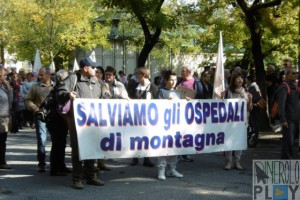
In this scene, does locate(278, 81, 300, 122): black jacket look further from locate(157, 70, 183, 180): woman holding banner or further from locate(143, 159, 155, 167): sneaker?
locate(143, 159, 155, 167): sneaker

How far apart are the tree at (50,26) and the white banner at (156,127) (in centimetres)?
2574

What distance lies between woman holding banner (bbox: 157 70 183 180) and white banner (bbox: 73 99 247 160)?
13cm

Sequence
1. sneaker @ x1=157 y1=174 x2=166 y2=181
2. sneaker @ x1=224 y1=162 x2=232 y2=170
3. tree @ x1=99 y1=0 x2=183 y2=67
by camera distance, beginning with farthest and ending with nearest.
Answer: tree @ x1=99 y1=0 x2=183 y2=67
sneaker @ x1=224 y1=162 x2=232 y2=170
sneaker @ x1=157 y1=174 x2=166 y2=181

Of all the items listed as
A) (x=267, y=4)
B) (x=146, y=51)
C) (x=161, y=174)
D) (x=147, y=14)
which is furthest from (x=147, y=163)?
(x=146, y=51)

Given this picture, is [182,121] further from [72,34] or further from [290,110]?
[72,34]

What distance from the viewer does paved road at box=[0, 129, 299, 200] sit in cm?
738

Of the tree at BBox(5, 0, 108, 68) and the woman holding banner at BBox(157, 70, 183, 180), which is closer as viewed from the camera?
the woman holding banner at BBox(157, 70, 183, 180)

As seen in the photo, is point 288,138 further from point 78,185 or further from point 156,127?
point 78,185

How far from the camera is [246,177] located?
873 cm

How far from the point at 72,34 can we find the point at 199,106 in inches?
1168

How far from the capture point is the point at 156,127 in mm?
8508

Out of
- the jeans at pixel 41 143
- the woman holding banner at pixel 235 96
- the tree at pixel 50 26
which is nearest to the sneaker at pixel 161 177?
Result: the woman holding banner at pixel 235 96

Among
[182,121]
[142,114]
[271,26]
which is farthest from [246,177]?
[271,26]

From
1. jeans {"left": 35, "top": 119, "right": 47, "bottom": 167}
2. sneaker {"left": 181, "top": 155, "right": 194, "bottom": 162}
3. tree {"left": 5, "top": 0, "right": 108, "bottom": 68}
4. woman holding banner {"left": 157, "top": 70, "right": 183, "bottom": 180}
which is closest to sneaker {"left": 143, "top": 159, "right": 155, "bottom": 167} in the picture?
sneaker {"left": 181, "top": 155, "right": 194, "bottom": 162}
